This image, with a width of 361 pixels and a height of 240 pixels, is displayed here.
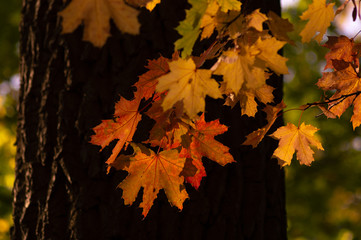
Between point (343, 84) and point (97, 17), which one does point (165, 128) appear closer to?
point (97, 17)

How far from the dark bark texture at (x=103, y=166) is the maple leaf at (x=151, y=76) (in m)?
0.47

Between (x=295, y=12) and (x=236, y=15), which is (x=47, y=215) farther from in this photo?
(x=295, y=12)

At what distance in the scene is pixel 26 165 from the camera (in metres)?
1.73

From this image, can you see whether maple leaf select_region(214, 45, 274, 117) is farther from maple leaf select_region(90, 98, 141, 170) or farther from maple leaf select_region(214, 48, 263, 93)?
maple leaf select_region(90, 98, 141, 170)

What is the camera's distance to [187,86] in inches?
33.1

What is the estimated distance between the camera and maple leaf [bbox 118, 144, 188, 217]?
1.11m

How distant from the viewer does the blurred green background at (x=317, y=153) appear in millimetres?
5539

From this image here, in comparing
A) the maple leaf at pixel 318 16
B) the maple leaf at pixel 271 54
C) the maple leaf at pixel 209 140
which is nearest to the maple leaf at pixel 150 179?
the maple leaf at pixel 209 140

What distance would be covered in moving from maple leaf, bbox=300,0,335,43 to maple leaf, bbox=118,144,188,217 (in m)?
0.56

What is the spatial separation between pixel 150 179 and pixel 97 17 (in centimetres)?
59

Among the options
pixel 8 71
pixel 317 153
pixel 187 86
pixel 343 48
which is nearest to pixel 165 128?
pixel 187 86

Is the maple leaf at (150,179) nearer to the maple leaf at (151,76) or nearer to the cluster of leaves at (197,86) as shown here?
the cluster of leaves at (197,86)

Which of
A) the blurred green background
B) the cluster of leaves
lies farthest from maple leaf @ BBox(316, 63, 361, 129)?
the blurred green background

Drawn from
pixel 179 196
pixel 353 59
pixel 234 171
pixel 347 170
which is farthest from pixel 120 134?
pixel 347 170
